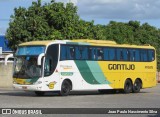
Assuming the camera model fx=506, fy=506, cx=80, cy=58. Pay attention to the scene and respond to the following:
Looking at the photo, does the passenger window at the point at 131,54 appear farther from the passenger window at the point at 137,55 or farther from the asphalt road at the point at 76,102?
the asphalt road at the point at 76,102

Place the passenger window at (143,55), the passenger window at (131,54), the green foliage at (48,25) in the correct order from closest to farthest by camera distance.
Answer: the passenger window at (131,54), the passenger window at (143,55), the green foliage at (48,25)

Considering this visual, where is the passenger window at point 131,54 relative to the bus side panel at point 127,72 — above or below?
above

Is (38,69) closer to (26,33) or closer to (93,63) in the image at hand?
(93,63)

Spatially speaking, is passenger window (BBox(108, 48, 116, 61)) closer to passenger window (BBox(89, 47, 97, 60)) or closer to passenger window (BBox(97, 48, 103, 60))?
passenger window (BBox(97, 48, 103, 60))

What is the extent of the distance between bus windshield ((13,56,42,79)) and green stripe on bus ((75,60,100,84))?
2.68m

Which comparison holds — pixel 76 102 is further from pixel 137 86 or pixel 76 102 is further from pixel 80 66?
pixel 137 86

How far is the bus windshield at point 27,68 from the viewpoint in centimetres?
2734

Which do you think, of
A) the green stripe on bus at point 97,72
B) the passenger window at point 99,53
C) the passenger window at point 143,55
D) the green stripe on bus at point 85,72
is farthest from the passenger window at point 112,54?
the passenger window at point 143,55

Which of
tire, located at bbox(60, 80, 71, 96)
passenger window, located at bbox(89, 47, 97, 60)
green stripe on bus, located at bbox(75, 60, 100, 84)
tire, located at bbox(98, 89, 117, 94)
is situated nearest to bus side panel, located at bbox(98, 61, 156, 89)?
passenger window, located at bbox(89, 47, 97, 60)

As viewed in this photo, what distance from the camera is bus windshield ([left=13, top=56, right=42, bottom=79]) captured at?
2734 centimetres

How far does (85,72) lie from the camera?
97.7 ft

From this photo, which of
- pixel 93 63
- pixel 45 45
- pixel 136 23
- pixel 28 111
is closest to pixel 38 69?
pixel 45 45

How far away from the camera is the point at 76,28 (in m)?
42.1

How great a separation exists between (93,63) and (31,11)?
13657mm
